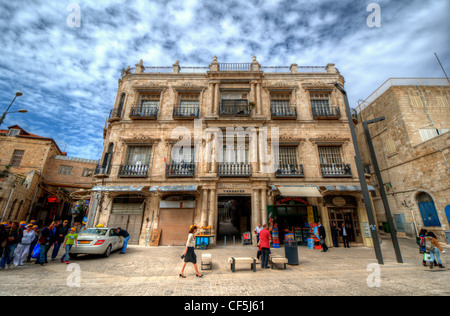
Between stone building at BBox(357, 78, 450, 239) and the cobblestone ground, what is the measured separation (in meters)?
10.8

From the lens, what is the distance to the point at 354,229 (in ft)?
45.8

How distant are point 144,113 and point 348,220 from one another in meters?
18.7

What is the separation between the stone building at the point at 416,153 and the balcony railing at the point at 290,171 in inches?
252

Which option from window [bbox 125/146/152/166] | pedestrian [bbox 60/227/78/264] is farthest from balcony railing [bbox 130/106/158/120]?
pedestrian [bbox 60/227/78/264]

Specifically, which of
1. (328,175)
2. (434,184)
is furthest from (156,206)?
(434,184)

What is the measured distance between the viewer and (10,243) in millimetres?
7125

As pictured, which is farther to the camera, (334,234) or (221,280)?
(334,234)

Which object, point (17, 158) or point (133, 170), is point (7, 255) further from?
point (17, 158)

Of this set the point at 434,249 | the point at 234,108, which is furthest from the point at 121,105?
the point at 434,249

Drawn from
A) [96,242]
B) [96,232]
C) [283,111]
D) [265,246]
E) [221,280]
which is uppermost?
[283,111]

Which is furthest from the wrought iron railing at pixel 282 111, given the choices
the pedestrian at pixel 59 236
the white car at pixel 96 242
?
the pedestrian at pixel 59 236

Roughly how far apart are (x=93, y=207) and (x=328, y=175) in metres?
18.0

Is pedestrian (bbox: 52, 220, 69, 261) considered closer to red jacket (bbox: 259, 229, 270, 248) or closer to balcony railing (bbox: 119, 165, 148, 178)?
balcony railing (bbox: 119, 165, 148, 178)

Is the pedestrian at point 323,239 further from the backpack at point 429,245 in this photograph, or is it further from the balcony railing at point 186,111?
the balcony railing at point 186,111
